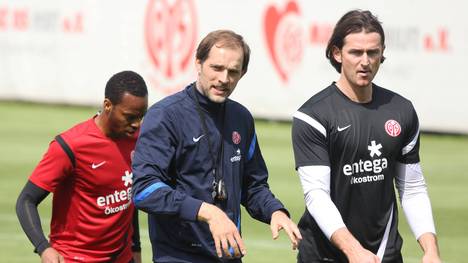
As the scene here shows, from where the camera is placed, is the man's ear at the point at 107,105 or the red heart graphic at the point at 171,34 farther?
the red heart graphic at the point at 171,34

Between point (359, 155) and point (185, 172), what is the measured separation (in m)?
1.04

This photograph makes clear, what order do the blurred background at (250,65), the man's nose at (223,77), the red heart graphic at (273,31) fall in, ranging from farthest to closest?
the red heart graphic at (273,31), the blurred background at (250,65), the man's nose at (223,77)

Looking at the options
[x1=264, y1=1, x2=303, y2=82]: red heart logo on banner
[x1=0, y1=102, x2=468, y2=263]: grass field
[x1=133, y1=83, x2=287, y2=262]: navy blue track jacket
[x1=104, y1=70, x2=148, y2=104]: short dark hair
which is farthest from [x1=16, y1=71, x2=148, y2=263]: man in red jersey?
[x1=264, y1=1, x2=303, y2=82]: red heart logo on banner

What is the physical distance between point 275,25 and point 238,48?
18.5 meters

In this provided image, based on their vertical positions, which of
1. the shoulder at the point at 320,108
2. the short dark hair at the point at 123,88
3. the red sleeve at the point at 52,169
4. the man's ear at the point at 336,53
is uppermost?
the man's ear at the point at 336,53

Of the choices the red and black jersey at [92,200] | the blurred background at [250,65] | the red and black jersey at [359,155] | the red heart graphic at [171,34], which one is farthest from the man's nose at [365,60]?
the red heart graphic at [171,34]

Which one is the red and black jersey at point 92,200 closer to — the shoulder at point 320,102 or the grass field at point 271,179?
the shoulder at point 320,102

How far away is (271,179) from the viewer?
1802 centimetres

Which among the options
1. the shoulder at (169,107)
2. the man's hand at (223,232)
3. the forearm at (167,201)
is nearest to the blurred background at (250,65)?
the shoulder at (169,107)

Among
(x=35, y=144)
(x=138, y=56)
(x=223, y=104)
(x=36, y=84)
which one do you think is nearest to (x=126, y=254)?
(x=223, y=104)

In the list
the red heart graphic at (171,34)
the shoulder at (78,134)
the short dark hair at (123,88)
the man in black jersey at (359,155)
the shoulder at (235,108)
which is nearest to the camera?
the man in black jersey at (359,155)

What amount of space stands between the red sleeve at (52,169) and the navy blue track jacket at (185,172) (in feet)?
3.28

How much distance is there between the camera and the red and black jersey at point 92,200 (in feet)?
26.7

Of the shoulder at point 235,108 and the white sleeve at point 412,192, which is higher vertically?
the shoulder at point 235,108
